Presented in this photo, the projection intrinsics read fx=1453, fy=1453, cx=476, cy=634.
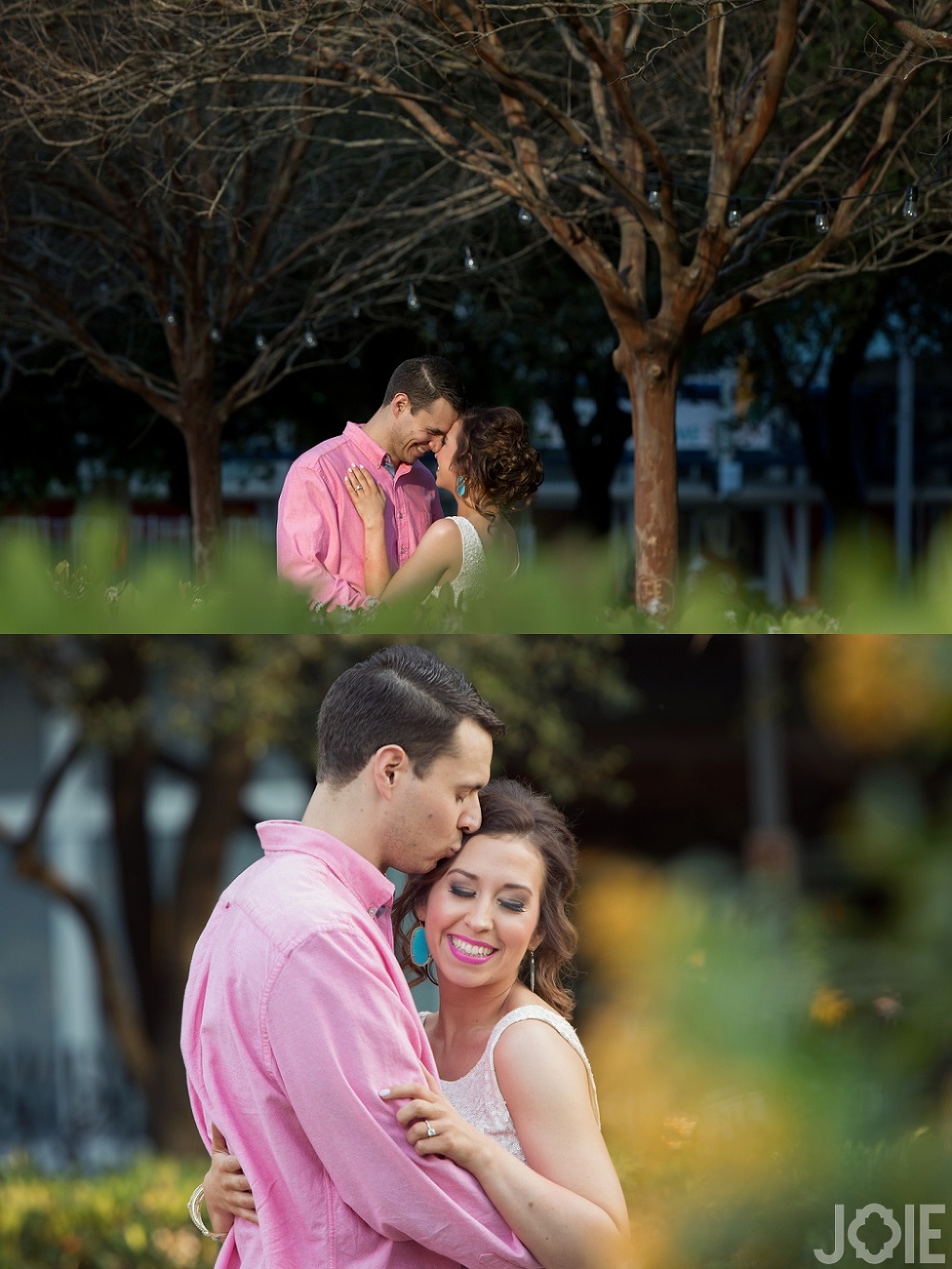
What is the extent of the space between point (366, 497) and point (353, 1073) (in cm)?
190

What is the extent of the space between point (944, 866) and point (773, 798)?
374 mm

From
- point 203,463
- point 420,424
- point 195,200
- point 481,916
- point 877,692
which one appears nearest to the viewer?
point 481,916

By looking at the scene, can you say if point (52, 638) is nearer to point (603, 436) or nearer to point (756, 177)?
point (756, 177)

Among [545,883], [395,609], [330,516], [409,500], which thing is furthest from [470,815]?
[409,500]

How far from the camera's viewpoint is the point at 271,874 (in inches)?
77.0

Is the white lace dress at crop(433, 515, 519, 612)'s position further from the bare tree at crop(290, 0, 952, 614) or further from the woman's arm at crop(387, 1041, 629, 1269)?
the bare tree at crop(290, 0, 952, 614)

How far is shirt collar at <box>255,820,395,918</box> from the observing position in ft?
6.65

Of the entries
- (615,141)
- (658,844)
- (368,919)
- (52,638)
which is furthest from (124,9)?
(368,919)

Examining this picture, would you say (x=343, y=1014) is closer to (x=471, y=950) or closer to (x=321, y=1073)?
(x=321, y=1073)

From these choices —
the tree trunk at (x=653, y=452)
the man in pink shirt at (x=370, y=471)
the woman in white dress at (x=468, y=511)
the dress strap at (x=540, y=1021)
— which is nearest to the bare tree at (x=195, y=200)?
the tree trunk at (x=653, y=452)

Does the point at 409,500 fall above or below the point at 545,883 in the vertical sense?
above

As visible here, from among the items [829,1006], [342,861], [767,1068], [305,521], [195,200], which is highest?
[195,200]

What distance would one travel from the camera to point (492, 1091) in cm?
226

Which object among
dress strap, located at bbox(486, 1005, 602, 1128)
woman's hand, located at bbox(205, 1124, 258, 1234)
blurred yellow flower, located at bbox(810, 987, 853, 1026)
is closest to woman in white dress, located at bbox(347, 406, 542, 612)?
dress strap, located at bbox(486, 1005, 602, 1128)
